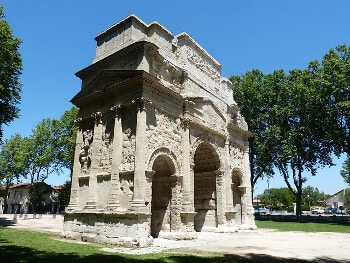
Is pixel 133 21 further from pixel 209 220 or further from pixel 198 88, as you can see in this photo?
pixel 209 220

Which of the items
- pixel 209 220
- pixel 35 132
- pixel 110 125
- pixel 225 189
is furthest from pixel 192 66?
pixel 35 132

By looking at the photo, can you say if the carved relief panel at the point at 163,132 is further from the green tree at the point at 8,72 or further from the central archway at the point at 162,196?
the green tree at the point at 8,72

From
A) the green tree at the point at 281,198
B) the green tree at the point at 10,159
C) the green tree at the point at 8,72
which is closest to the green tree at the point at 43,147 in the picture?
the green tree at the point at 10,159

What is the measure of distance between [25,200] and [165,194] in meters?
50.0

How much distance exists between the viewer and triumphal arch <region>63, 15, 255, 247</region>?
43.1ft

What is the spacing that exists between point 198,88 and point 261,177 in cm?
1956

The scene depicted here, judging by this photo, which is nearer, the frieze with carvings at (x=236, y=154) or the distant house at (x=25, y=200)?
the frieze with carvings at (x=236, y=154)

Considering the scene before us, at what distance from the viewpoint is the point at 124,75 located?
47.9ft

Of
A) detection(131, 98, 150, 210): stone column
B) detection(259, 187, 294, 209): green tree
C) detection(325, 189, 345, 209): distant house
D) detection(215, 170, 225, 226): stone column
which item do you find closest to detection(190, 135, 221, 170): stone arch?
detection(215, 170, 225, 226): stone column

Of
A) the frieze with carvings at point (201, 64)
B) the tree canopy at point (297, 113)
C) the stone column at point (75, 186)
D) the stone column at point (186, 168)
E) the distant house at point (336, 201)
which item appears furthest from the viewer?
the distant house at point (336, 201)

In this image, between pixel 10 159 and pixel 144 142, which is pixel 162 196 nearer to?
pixel 144 142

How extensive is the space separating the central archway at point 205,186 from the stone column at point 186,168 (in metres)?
3.14

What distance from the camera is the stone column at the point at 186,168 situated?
1516 centimetres

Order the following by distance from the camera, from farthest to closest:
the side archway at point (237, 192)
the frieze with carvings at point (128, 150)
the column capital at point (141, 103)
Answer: the side archway at point (237, 192), the column capital at point (141, 103), the frieze with carvings at point (128, 150)
